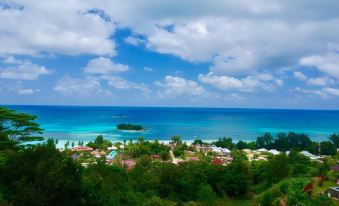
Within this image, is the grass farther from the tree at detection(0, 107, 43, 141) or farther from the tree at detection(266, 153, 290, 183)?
the tree at detection(0, 107, 43, 141)

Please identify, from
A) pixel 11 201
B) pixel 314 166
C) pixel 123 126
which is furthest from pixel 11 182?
pixel 123 126

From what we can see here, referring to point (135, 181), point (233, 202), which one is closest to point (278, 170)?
point (233, 202)

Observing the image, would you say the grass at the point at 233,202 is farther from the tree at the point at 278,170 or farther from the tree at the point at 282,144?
the tree at the point at 282,144

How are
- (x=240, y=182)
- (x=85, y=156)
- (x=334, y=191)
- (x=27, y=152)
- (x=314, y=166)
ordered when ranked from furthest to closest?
(x=85, y=156), (x=314, y=166), (x=240, y=182), (x=334, y=191), (x=27, y=152)

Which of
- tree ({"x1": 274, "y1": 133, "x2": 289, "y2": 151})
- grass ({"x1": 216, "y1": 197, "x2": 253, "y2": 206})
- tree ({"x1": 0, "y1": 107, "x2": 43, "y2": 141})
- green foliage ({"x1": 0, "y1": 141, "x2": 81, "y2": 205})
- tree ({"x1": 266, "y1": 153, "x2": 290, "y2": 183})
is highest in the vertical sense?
tree ({"x1": 0, "y1": 107, "x2": 43, "y2": 141})

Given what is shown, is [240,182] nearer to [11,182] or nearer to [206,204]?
[206,204]

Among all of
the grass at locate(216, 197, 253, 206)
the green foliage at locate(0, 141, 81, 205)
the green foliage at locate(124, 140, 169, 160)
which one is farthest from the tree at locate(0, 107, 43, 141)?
the green foliage at locate(124, 140, 169, 160)
